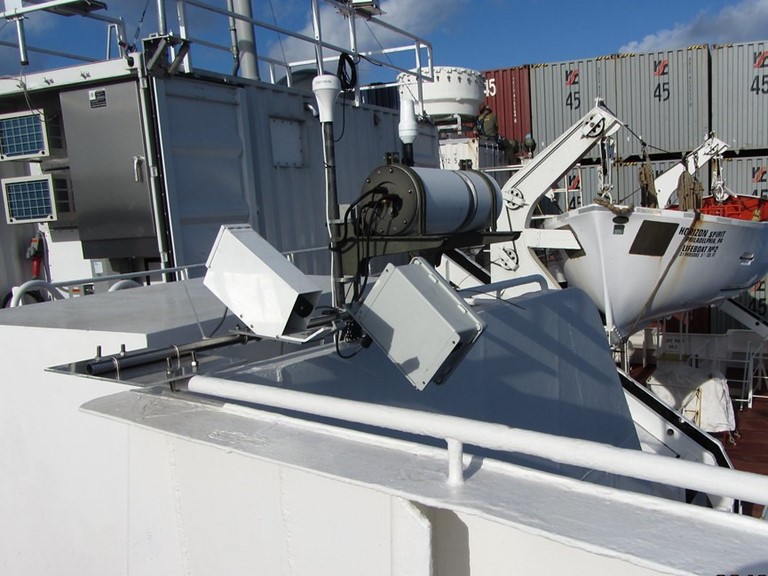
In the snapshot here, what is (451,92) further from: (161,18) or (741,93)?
(161,18)

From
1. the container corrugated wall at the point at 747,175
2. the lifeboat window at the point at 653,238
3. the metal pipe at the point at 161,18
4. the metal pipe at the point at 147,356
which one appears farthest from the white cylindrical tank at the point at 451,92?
the metal pipe at the point at 147,356

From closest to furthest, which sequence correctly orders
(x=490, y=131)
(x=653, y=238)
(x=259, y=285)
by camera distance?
(x=259, y=285) → (x=653, y=238) → (x=490, y=131)

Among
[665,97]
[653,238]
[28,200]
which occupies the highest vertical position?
[665,97]

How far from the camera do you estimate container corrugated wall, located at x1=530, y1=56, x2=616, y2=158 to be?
18.8m

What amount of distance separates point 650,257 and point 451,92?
809 cm

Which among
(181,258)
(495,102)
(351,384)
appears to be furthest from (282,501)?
(495,102)

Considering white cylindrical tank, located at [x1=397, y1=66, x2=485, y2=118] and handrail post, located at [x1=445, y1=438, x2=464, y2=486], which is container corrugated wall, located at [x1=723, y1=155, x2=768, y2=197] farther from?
handrail post, located at [x1=445, y1=438, x2=464, y2=486]

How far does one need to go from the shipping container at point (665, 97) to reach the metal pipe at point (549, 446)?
1772 centimetres

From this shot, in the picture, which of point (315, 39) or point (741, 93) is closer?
point (315, 39)

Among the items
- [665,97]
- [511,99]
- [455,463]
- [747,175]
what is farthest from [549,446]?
[511,99]

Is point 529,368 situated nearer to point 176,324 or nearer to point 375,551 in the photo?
point 176,324

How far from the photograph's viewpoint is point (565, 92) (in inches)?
752

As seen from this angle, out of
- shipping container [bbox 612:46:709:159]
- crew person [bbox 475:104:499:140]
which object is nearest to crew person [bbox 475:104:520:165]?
crew person [bbox 475:104:499:140]

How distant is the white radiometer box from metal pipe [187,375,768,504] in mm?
662
